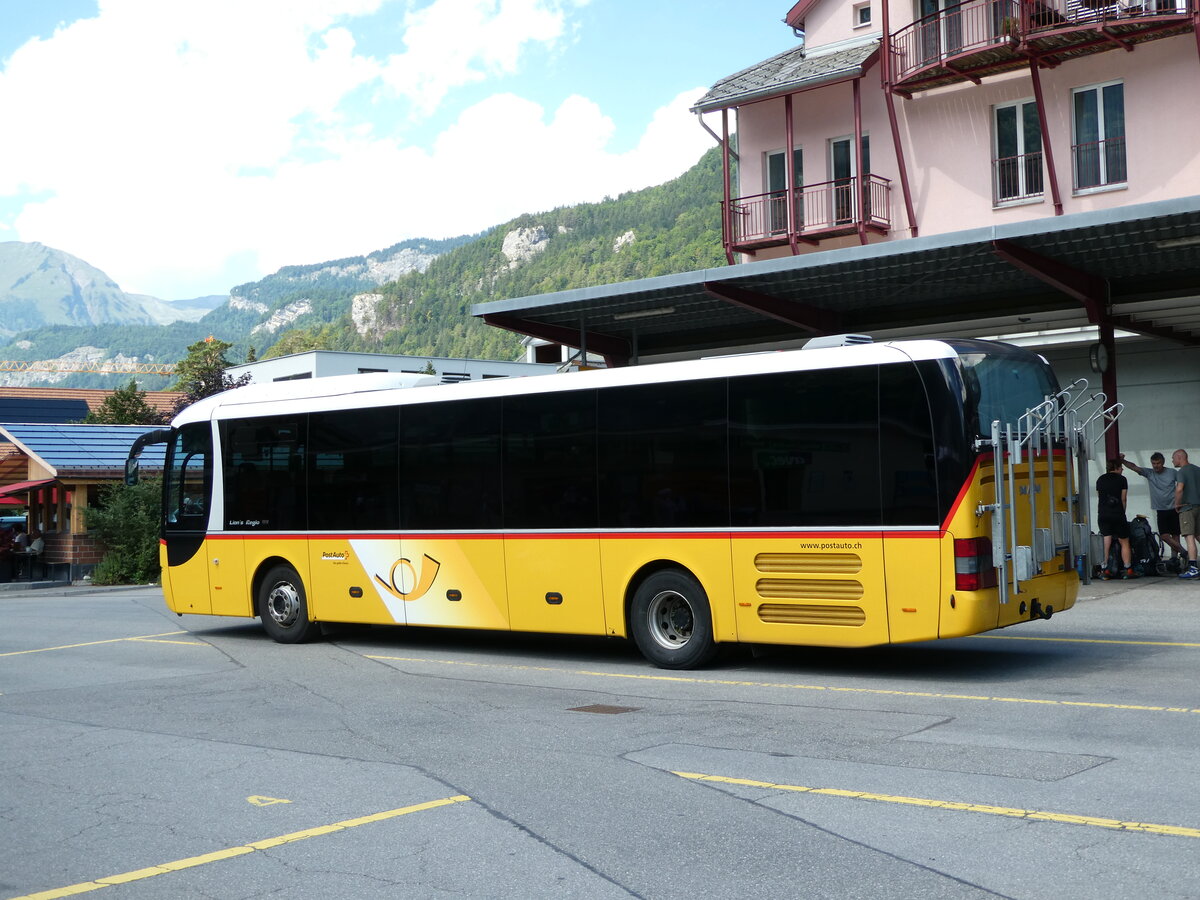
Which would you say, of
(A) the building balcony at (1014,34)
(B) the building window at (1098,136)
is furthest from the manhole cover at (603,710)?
(B) the building window at (1098,136)

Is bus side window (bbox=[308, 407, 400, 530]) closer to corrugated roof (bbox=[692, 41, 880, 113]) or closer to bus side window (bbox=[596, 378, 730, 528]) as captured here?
bus side window (bbox=[596, 378, 730, 528])

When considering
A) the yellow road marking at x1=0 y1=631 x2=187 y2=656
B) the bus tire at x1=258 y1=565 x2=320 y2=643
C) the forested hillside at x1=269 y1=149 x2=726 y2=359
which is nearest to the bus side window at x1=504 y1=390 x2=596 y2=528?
the bus tire at x1=258 y1=565 x2=320 y2=643

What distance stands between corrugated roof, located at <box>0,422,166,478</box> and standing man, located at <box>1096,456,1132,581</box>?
24.9 m

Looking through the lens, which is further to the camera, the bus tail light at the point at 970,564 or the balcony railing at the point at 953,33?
the balcony railing at the point at 953,33

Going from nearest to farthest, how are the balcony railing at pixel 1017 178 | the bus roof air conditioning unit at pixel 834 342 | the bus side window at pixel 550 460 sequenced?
the bus roof air conditioning unit at pixel 834 342 < the bus side window at pixel 550 460 < the balcony railing at pixel 1017 178

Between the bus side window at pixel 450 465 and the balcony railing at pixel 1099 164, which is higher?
the balcony railing at pixel 1099 164

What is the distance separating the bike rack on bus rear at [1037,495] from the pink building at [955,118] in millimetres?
14189

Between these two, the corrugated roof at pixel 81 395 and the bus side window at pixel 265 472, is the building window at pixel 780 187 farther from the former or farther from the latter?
the corrugated roof at pixel 81 395

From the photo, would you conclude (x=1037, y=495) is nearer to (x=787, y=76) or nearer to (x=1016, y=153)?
(x=1016, y=153)

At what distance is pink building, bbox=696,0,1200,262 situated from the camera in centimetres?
2394

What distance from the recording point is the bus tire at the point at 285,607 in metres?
15.2

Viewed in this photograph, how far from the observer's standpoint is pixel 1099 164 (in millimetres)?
24984

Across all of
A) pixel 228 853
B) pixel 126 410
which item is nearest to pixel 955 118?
pixel 228 853

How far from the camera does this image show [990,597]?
1039cm
